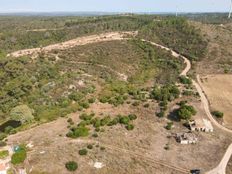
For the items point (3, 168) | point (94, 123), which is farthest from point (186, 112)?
point (3, 168)

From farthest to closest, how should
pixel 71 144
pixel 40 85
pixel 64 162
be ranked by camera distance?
pixel 40 85 < pixel 71 144 < pixel 64 162

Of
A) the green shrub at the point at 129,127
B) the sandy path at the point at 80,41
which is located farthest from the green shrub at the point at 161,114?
the sandy path at the point at 80,41

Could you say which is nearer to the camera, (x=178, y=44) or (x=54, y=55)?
(x=54, y=55)

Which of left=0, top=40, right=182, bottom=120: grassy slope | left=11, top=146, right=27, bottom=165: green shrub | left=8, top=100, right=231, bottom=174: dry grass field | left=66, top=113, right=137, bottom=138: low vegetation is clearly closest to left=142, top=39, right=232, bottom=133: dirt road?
left=0, top=40, right=182, bottom=120: grassy slope

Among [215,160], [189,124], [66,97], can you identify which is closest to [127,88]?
[66,97]

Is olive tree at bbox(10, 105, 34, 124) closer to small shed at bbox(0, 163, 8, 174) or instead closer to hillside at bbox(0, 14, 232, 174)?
hillside at bbox(0, 14, 232, 174)

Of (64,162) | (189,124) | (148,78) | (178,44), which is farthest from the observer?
(178,44)

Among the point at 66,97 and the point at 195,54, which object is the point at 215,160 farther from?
the point at 195,54

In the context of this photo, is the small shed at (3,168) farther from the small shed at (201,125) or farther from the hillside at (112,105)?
the small shed at (201,125)
